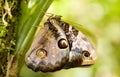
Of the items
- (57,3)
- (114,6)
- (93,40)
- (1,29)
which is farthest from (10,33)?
(114,6)

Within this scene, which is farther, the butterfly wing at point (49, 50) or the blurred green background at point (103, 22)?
the blurred green background at point (103, 22)

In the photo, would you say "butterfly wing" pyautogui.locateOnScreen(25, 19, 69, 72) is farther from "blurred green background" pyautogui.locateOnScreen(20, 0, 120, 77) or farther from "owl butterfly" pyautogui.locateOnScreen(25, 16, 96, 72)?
"blurred green background" pyautogui.locateOnScreen(20, 0, 120, 77)

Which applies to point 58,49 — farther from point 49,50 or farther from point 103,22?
point 103,22

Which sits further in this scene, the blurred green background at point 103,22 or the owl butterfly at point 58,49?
the blurred green background at point 103,22

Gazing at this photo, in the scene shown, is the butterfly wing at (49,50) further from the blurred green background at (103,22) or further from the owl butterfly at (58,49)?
the blurred green background at (103,22)

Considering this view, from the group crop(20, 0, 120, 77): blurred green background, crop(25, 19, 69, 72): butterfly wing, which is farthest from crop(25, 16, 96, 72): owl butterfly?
crop(20, 0, 120, 77): blurred green background

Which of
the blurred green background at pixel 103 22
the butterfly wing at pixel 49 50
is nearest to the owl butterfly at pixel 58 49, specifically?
the butterfly wing at pixel 49 50

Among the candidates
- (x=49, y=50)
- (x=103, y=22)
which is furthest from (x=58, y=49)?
(x=103, y=22)

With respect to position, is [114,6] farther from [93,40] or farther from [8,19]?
[8,19]

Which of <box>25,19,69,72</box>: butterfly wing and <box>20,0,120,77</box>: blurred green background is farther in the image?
<box>20,0,120,77</box>: blurred green background
